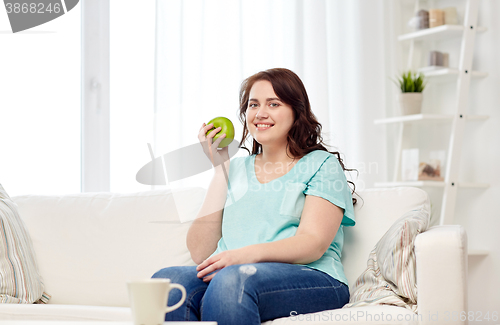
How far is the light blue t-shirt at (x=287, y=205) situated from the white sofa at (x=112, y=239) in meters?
0.13

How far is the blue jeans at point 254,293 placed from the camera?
3.77 ft

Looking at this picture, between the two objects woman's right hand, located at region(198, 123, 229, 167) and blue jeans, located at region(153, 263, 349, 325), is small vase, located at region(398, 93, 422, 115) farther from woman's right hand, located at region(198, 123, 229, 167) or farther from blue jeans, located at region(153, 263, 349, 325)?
blue jeans, located at region(153, 263, 349, 325)

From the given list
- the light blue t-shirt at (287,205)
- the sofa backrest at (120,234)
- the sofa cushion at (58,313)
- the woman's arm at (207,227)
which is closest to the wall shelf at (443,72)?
the sofa backrest at (120,234)

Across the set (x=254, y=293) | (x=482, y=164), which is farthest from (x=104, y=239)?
(x=482, y=164)

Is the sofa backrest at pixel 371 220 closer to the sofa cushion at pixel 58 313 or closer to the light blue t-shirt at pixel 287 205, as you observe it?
the light blue t-shirt at pixel 287 205

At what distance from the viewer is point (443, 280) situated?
1204 mm

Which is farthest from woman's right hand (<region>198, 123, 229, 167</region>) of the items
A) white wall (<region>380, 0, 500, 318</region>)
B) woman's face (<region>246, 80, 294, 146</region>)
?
white wall (<region>380, 0, 500, 318</region>)

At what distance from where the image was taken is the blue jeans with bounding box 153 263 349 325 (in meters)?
1.15


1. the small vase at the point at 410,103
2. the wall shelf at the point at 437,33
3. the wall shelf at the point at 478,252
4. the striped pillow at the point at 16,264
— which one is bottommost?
the wall shelf at the point at 478,252

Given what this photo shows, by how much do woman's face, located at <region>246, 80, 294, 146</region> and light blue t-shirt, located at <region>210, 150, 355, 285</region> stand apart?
0.12 m

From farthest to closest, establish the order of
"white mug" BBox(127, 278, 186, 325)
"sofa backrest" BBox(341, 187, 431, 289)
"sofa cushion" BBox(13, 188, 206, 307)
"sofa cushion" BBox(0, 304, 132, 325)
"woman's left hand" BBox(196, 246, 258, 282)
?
1. "sofa cushion" BBox(13, 188, 206, 307)
2. "sofa backrest" BBox(341, 187, 431, 289)
3. "sofa cushion" BBox(0, 304, 132, 325)
4. "woman's left hand" BBox(196, 246, 258, 282)
5. "white mug" BBox(127, 278, 186, 325)

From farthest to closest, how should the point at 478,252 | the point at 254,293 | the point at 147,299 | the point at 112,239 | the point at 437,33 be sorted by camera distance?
1. the point at 437,33
2. the point at 478,252
3. the point at 112,239
4. the point at 254,293
5. the point at 147,299

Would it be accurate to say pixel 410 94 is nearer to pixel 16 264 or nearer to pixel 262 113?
pixel 262 113

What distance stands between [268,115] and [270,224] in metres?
0.35
